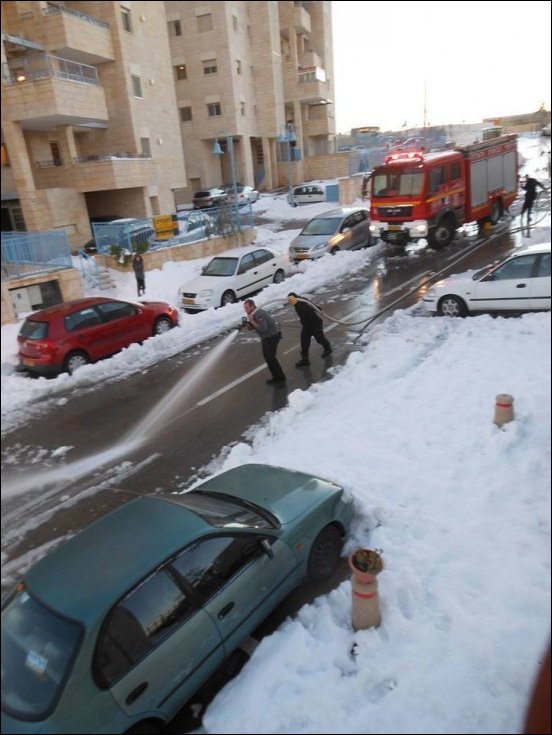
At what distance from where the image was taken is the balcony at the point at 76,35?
15531 mm

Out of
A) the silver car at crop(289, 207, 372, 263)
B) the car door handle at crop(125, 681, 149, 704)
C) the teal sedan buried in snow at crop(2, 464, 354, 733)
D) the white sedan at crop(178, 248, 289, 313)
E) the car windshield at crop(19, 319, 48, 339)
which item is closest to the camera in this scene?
the teal sedan buried in snow at crop(2, 464, 354, 733)

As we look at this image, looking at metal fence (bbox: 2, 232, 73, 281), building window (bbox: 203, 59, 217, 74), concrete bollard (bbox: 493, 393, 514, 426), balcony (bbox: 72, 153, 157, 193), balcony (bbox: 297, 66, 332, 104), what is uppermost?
balcony (bbox: 297, 66, 332, 104)

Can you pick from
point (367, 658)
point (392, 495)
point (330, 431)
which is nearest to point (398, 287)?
point (330, 431)

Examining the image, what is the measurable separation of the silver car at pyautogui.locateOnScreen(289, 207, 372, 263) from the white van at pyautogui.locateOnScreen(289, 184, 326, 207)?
48.3 ft

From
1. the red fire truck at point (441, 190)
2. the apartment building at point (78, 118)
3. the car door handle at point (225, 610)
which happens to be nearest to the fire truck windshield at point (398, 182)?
the red fire truck at point (441, 190)

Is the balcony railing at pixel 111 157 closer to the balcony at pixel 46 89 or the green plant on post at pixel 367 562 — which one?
the balcony at pixel 46 89

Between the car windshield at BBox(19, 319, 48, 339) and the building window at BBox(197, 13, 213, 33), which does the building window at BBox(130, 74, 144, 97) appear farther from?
the car windshield at BBox(19, 319, 48, 339)

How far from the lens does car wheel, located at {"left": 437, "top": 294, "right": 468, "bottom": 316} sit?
866 cm

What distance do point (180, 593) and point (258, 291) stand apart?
1226cm

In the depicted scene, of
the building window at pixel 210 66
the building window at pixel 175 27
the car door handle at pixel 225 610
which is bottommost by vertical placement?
the car door handle at pixel 225 610

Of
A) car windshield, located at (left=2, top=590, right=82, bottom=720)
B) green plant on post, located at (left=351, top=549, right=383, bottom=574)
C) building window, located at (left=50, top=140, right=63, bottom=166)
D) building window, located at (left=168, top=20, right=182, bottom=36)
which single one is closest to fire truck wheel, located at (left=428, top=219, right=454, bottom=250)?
building window, located at (left=168, top=20, right=182, bottom=36)

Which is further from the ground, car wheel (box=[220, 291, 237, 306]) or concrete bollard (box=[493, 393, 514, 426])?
concrete bollard (box=[493, 393, 514, 426])

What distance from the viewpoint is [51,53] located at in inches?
709

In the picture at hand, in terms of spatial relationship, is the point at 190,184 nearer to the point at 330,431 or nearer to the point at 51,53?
the point at 51,53
